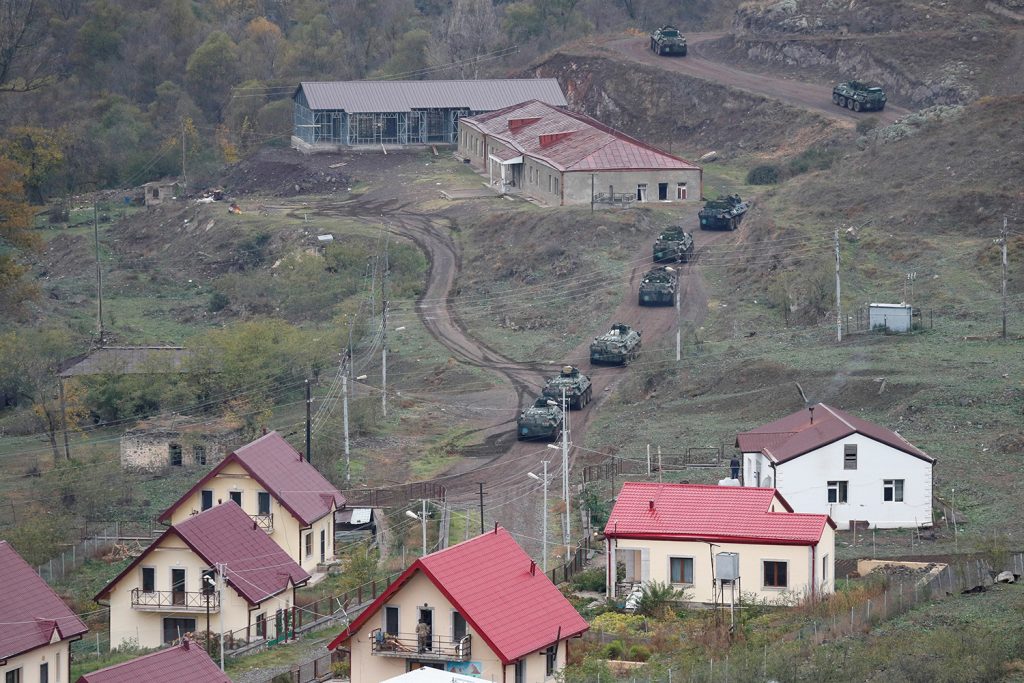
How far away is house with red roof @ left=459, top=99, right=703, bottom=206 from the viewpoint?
97812mm

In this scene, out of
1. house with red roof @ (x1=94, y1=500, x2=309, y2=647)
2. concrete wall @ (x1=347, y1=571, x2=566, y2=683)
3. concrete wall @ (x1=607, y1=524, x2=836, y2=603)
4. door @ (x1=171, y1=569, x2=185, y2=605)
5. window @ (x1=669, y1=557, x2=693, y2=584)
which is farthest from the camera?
door @ (x1=171, y1=569, x2=185, y2=605)

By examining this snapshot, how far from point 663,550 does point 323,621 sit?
9.09m

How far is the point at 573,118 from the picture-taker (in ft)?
361

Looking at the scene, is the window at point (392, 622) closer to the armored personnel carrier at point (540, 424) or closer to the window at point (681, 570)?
the window at point (681, 570)

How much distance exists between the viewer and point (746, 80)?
380 feet

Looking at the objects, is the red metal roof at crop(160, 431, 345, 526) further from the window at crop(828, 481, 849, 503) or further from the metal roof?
the metal roof

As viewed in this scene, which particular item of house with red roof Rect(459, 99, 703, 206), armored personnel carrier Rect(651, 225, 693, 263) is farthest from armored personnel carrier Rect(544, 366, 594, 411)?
house with red roof Rect(459, 99, 703, 206)

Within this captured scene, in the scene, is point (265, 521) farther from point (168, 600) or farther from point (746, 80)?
point (746, 80)

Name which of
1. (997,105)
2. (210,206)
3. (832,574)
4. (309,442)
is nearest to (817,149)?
(997,105)

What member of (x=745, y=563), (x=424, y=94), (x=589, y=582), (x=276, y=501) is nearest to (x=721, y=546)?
(x=745, y=563)

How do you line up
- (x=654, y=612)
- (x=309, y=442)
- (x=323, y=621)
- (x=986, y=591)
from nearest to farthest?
(x=986, y=591), (x=654, y=612), (x=323, y=621), (x=309, y=442)

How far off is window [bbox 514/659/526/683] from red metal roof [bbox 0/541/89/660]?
35.4ft

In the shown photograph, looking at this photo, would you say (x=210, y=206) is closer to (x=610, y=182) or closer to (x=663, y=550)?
(x=610, y=182)

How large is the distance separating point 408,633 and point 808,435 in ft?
64.2
